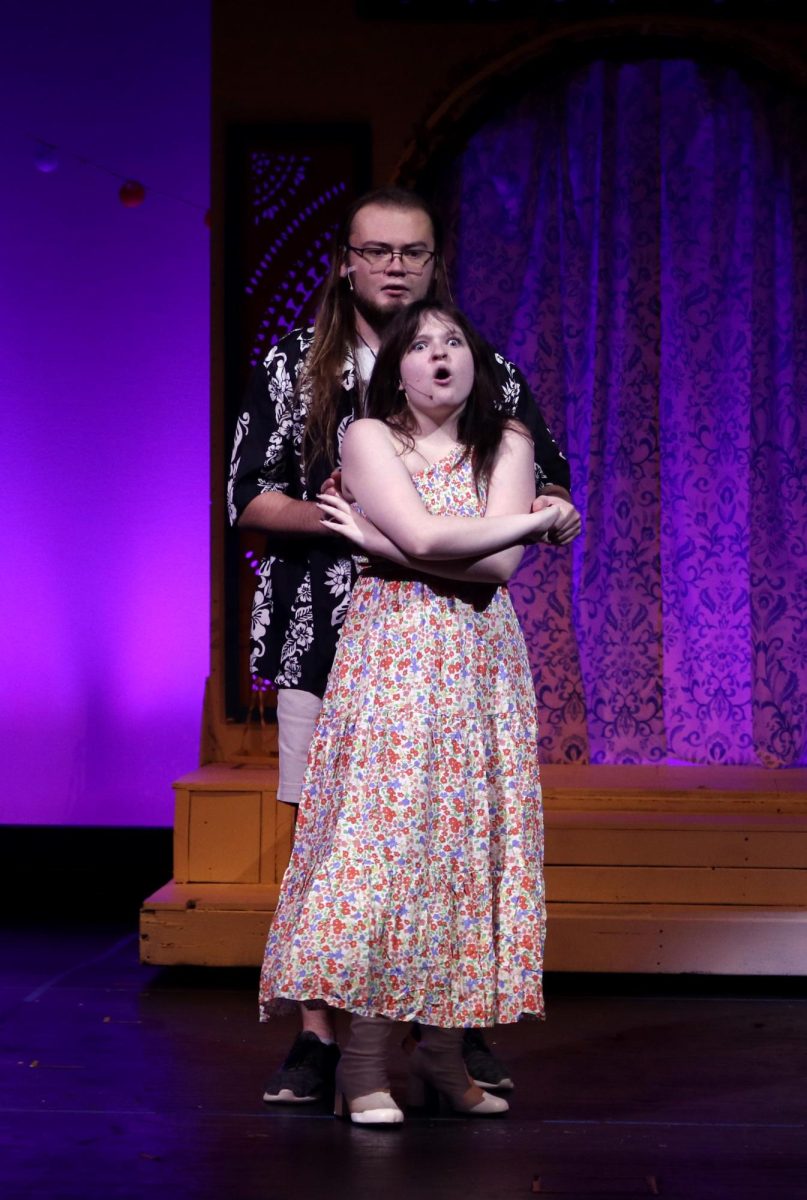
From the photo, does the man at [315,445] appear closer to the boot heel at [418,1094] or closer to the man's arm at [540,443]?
the man's arm at [540,443]

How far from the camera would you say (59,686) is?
4418 mm

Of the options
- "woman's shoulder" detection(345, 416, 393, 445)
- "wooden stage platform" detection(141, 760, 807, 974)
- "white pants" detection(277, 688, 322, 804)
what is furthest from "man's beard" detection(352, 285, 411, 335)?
"wooden stage platform" detection(141, 760, 807, 974)

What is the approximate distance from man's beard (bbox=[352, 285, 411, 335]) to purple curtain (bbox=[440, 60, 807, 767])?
61.7 inches

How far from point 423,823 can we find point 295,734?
0.41 meters

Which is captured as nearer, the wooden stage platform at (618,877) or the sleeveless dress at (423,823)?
the sleeveless dress at (423,823)

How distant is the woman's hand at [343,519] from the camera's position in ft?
7.70

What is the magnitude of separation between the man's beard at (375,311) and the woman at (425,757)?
201mm

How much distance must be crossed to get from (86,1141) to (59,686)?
228 centimetres

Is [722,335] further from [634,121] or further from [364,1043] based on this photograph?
[364,1043]

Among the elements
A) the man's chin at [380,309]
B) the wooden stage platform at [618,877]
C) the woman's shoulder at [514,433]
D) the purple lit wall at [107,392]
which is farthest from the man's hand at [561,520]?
the purple lit wall at [107,392]

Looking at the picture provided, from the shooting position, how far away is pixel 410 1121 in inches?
93.0

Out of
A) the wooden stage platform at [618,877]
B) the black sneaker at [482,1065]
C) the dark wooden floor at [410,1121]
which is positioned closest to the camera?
the dark wooden floor at [410,1121]

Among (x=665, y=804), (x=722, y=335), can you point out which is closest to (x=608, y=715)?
(x=665, y=804)

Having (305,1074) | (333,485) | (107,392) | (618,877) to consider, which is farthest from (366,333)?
(107,392)
